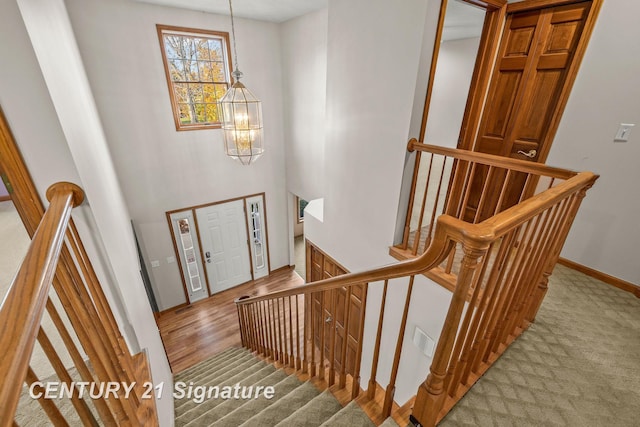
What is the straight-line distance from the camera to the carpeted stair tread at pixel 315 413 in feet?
4.91

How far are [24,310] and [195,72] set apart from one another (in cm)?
470

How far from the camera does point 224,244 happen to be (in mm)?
5508

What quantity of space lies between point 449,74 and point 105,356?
4.12 metres

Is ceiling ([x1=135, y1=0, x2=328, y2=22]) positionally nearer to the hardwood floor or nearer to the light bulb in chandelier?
the light bulb in chandelier

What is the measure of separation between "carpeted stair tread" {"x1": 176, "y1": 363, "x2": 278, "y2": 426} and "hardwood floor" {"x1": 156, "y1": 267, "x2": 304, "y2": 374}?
72.5 inches

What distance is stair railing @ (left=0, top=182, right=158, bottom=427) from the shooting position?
532 millimetres

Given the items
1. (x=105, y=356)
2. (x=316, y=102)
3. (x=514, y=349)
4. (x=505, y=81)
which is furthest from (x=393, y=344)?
(x=316, y=102)

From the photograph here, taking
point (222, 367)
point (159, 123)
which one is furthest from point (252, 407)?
point (159, 123)

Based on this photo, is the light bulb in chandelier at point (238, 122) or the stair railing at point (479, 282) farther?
the light bulb in chandelier at point (238, 122)

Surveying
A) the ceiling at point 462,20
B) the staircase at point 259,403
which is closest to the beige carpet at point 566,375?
the staircase at point 259,403

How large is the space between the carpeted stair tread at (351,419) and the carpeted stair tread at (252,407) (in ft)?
2.85

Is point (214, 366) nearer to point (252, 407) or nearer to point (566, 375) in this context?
point (252, 407)

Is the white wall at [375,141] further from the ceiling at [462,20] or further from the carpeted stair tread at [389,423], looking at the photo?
the carpeted stair tread at [389,423]

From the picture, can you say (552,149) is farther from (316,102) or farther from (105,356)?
(105,356)
